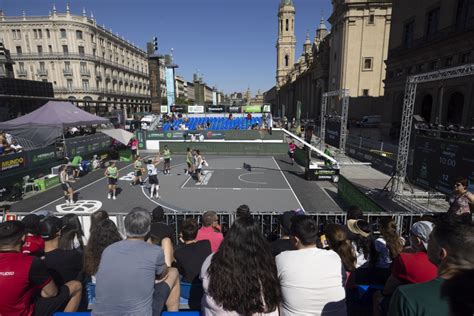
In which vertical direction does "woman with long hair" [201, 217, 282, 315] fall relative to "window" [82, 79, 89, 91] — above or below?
below

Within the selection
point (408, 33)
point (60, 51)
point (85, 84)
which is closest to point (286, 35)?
point (85, 84)

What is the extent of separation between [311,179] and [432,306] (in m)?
16.2

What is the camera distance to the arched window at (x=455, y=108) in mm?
28469

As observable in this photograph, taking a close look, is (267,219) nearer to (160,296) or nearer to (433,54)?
(160,296)

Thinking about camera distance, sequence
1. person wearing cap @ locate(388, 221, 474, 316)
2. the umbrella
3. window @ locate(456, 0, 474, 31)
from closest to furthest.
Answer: person wearing cap @ locate(388, 221, 474, 316) → the umbrella → window @ locate(456, 0, 474, 31)

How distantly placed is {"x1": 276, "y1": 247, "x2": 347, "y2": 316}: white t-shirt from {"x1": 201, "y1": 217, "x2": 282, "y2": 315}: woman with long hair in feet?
0.44

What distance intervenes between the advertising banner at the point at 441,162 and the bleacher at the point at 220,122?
2919 centimetres

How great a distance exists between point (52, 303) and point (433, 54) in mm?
36487

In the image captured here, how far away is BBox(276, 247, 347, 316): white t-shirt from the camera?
104 inches

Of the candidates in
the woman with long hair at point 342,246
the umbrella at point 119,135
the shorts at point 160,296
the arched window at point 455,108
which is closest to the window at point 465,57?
the arched window at point 455,108

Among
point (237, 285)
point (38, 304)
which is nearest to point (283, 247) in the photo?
point (237, 285)

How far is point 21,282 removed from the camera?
2.85 metres

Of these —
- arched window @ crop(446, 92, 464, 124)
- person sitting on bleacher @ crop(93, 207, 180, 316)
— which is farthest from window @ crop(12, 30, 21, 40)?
arched window @ crop(446, 92, 464, 124)

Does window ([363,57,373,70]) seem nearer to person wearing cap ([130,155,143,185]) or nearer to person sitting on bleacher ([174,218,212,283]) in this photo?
person wearing cap ([130,155,143,185])
